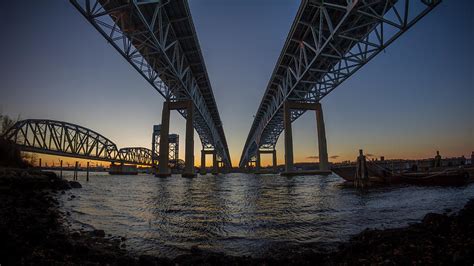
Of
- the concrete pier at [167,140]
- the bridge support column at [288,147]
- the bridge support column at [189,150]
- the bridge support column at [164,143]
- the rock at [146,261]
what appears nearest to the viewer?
the rock at [146,261]

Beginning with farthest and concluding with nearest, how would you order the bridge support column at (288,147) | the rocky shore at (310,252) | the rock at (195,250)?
the bridge support column at (288,147), the rock at (195,250), the rocky shore at (310,252)

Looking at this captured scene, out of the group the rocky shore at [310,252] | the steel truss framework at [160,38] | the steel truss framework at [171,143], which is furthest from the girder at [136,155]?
the rocky shore at [310,252]

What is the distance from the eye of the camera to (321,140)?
108ft

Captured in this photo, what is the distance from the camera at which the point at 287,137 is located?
33.3 m

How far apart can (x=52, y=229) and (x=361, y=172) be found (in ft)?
57.4

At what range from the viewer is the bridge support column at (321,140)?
32.9 meters

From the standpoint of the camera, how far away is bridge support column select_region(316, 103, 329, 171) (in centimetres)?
3291

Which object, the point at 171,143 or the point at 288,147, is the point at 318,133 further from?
the point at 171,143

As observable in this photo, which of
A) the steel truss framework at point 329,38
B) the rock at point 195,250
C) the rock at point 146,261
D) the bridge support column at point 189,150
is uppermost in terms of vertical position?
the steel truss framework at point 329,38

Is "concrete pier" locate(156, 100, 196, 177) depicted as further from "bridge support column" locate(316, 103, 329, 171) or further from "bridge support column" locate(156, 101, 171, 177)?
"bridge support column" locate(316, 103, 329, 171)

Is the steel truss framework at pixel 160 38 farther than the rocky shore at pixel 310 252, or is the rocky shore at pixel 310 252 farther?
the steel truss framework at pixel 160 38

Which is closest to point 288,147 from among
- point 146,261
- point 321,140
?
point 321,140

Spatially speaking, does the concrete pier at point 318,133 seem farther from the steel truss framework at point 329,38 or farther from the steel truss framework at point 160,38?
the steel truss framework at point 160,38

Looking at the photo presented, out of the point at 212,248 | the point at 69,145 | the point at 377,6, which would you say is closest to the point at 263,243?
the point at 212,248
